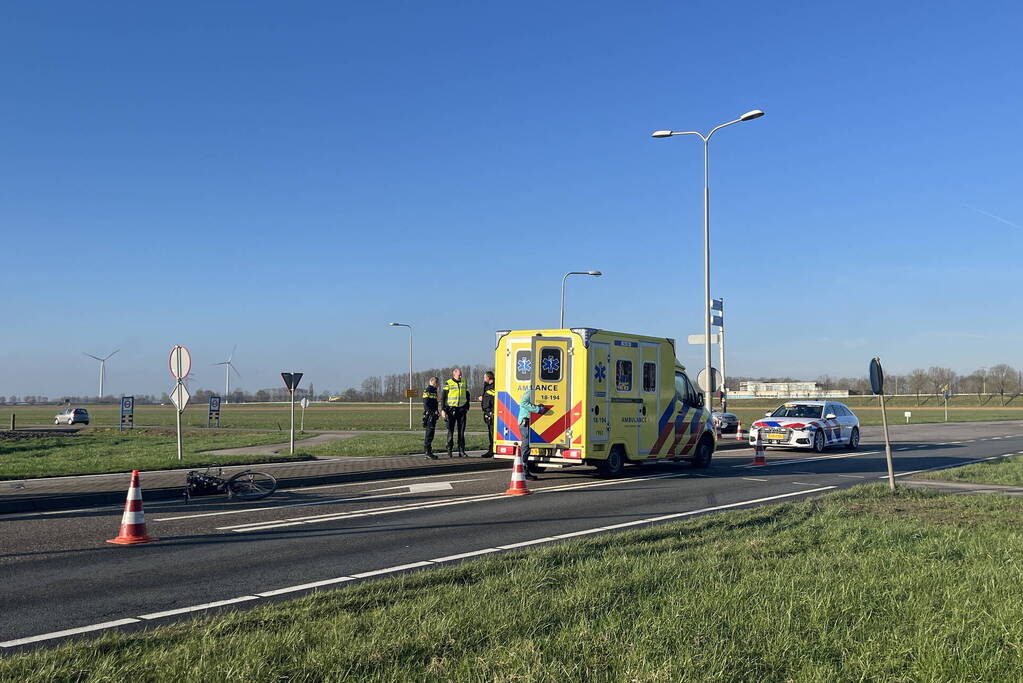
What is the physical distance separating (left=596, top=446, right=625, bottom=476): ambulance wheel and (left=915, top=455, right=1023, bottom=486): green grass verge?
5.93 m

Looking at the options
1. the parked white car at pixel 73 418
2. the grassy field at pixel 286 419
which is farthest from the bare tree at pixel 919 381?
the parked white car at pixel 73 418

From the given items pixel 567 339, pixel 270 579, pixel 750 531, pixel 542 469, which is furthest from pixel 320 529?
pixel 542 469

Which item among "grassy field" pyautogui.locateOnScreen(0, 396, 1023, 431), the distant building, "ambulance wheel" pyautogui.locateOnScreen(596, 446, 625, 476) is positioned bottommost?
"grassy field" pyautogui.locateOnScreen(0, 396, 1023, 431)

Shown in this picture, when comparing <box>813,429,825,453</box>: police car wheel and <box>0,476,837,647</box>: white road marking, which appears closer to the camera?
<box>0,476,837,647</box>: white road marking

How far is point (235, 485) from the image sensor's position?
13.2m

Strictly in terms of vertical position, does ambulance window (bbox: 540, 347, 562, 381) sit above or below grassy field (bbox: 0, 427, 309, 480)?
above

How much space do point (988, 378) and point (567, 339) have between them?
189 m

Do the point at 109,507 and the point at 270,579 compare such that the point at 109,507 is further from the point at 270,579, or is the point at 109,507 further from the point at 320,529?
the point at 270,579

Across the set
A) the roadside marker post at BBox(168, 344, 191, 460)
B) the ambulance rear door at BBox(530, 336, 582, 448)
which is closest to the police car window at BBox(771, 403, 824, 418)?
the ambulance rear door at BBox(530, 336, 582, 448)

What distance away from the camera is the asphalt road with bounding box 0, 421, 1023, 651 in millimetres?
6633

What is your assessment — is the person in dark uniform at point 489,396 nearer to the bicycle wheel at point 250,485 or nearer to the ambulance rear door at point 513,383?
the ambulance rear door at point 513,383

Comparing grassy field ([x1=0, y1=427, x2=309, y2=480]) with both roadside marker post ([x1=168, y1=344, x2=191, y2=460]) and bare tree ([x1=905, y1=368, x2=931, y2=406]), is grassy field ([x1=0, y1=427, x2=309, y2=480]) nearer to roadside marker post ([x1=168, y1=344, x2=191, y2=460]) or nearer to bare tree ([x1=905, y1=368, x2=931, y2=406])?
roadside marker post ([x1=168, y1=344, x2=191, y2=460])

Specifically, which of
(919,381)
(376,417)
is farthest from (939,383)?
(376,417)

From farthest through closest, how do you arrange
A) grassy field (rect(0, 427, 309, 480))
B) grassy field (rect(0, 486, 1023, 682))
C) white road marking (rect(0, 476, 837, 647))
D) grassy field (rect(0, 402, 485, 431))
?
grassy field (rect(0, 402, 485, 431))
grassy field (rect(0, 427, 309, 480))
white road marking (rect(0, 476, 837, 647))
grassy field (rect(0, 486, 1023, 682))
